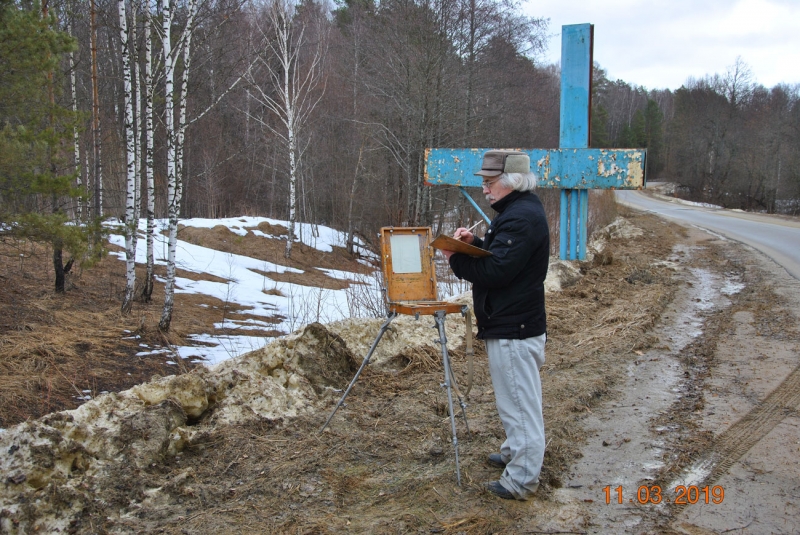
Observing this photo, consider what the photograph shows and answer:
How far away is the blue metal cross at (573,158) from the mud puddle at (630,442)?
251 centimetres

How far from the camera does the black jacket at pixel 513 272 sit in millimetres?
3234

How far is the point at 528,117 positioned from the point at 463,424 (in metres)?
21.1

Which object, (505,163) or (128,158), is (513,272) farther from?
(128,158)

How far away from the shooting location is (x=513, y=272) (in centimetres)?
323

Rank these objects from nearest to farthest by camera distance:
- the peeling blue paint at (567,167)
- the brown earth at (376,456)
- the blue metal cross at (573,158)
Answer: the brown earth at (376,456) < the peeling blue paint at (567,167) < the blue metal cross at (573,158)

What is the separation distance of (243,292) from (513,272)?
39.8ft

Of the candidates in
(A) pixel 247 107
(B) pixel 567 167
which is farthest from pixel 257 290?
(A) pixel 247 107

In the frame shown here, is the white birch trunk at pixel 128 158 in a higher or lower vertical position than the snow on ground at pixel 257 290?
higher

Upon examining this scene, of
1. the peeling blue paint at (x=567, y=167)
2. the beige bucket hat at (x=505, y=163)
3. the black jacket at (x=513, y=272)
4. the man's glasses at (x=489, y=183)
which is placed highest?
the peeling blue paint at (x=567, y=167)

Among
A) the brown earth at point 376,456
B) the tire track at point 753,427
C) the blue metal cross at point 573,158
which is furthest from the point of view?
the blue metal cross at point 573,158

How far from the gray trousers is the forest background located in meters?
5.03

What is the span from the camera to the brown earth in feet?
10.5
